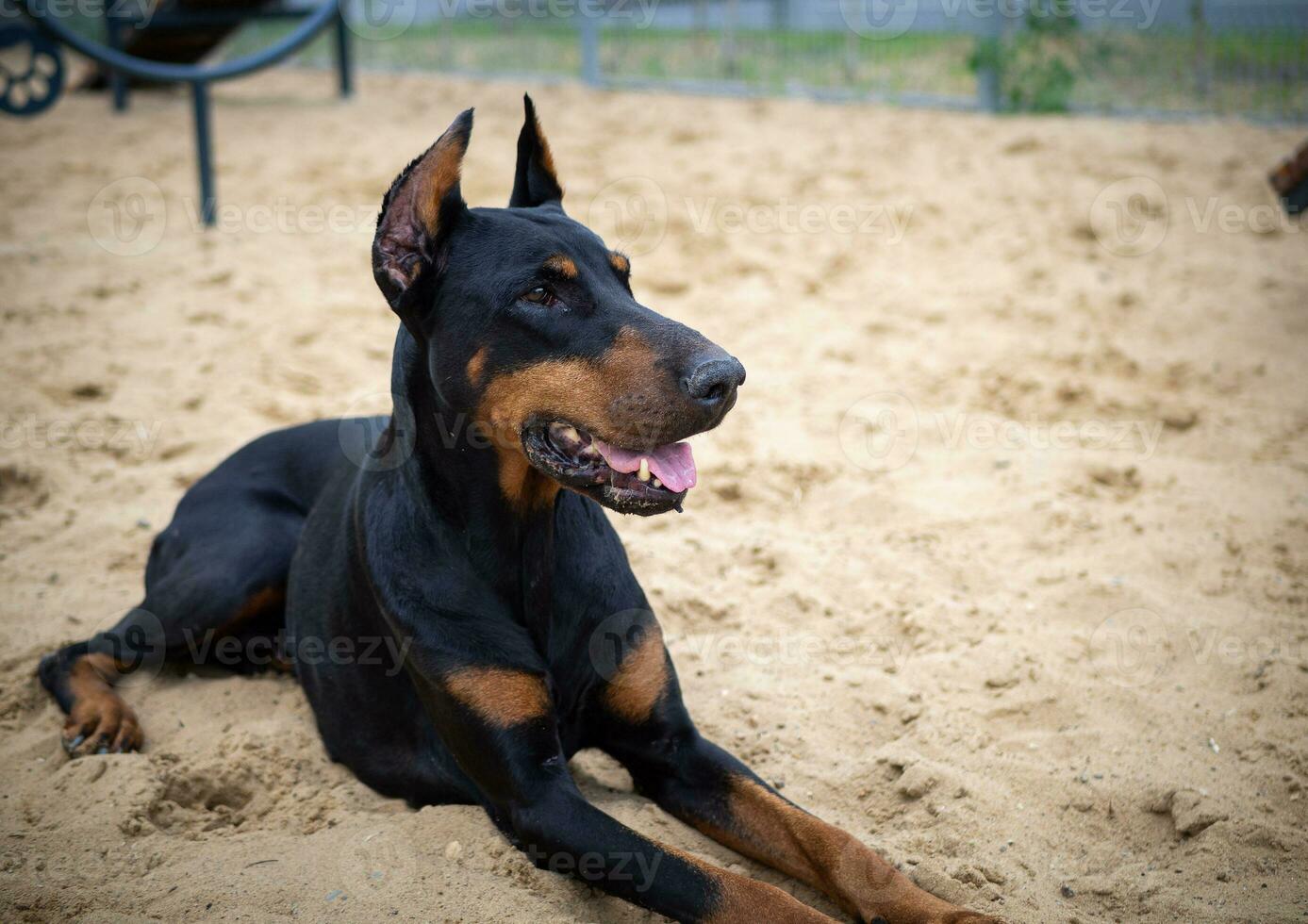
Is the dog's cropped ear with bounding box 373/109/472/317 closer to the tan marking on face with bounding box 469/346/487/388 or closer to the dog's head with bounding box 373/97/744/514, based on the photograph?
the dog's head with bounding box 373/97/744/514

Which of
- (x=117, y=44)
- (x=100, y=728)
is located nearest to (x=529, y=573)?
(x=100, y=728)

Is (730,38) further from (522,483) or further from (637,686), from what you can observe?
(637,686)

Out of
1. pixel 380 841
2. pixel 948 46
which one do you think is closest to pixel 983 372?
pixel 380 841

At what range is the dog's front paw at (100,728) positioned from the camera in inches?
132

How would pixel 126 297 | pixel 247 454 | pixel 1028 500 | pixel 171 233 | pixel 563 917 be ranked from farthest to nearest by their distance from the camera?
1. pixel 171 233
2. pixel 126 297
3. pixel 1028 500
4. pixel 247 454
5. pixel 563 917

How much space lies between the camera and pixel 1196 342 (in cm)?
630

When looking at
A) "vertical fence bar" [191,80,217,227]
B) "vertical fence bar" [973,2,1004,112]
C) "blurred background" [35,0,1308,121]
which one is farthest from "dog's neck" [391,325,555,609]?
"vertical fence bar" [973,2,1004,112]

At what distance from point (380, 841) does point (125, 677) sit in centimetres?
140

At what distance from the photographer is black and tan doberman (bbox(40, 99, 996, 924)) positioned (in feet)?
8.57

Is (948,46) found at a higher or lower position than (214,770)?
higher

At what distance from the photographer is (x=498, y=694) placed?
2775 millimetres

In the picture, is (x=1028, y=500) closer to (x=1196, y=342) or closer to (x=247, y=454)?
(x=1196, y=342)

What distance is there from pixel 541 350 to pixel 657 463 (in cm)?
39

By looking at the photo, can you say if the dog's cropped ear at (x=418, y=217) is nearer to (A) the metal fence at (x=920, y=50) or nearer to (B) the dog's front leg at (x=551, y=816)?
(B) the dog's front leg at (x=551, y=816)
